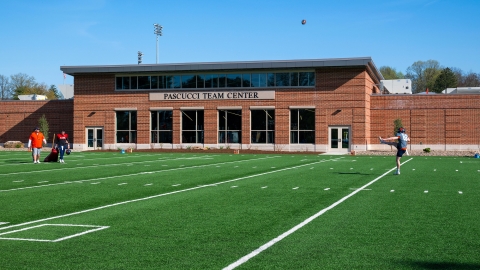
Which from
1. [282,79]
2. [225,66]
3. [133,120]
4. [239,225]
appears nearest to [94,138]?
[133,120]

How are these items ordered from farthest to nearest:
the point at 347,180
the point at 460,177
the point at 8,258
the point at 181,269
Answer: the point at 460,177
the point at 347,180
the point at 8,258
the point at 181,269

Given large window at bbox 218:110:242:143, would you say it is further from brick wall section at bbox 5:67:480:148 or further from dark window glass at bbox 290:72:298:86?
dark window glass at bbox 290:72:298:86

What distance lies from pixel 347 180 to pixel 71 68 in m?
41.6

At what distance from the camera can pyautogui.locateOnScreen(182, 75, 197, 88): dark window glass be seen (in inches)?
2132

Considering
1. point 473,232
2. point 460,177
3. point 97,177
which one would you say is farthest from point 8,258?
point 460,177

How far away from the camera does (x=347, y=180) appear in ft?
64.7

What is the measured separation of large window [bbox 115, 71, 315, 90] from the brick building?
91mm

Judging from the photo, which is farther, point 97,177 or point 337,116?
point 337,116

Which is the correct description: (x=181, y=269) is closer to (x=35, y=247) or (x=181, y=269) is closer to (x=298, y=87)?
(x=35, y=247)

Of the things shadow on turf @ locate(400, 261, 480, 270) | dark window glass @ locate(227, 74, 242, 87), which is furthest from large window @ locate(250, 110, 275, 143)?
shadow on turf @ locate(400, 261, 480, 270)

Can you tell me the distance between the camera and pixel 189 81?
54.3 meters

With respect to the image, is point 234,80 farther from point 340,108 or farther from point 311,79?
point 340,108

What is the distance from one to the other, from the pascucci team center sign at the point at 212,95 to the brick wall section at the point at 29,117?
10.8 meters

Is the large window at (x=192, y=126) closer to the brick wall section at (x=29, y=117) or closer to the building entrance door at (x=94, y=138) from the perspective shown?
the building entrance door at (x=94, y=138)
